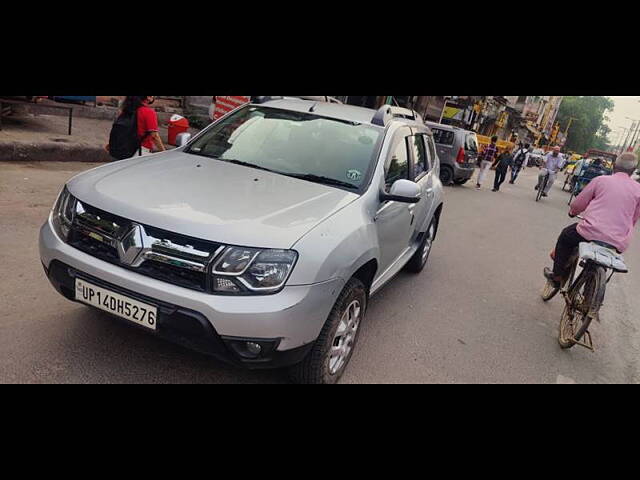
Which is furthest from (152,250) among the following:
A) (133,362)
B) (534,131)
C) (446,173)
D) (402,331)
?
(534,131)

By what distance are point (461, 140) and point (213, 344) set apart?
14065 millimetres

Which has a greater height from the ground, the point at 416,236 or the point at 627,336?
the point at 416,236

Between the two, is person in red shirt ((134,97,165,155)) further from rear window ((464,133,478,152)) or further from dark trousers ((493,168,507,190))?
dark trousers ((493,168,507,190))

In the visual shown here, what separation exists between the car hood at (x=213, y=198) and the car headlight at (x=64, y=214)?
65 millimetres

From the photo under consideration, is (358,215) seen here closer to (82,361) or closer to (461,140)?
(82,361)

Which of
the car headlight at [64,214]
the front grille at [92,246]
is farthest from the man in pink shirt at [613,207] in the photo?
the car headlight at [64,214]

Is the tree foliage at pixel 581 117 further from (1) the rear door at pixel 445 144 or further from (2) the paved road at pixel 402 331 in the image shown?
(2) the paved road at pixel 402 331

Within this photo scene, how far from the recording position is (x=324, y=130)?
12.4 ft

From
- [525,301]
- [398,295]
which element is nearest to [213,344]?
[398,295]

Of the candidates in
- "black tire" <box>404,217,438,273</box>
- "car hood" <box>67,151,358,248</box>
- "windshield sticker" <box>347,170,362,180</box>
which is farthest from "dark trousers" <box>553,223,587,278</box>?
"car hood" <box>67,151,358,248</box>

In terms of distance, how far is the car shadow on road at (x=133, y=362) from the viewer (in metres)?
2.84

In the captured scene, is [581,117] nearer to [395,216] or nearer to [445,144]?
[445,144]

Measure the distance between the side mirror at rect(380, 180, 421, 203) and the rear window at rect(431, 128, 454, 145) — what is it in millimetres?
12506
